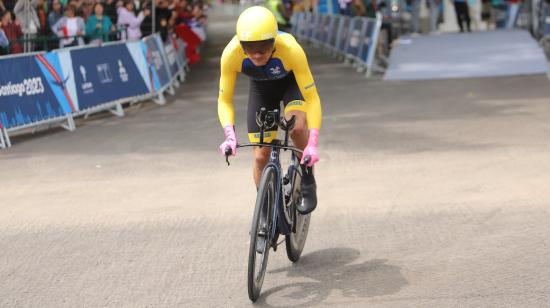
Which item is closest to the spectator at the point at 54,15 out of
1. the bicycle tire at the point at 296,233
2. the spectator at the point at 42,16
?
the spectator at the point at 42,16

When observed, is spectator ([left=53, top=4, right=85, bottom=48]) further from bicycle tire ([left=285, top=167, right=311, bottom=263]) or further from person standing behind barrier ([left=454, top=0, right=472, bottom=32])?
bicycle tire ([left=285, top=167, right=311, bottom=263])

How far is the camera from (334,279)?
6691 mm

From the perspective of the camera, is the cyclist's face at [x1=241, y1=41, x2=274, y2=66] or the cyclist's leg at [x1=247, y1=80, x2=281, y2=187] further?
the cyclist's leg at [x1=247, y1=80, x2=281, y2=187]

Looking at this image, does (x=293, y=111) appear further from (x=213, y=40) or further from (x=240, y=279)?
(x=213, y=40)

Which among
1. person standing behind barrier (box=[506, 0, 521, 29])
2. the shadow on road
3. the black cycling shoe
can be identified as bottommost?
person standing behind barrier (box=[506, 0, 521, 29])

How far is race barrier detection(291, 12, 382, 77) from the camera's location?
2377 cm

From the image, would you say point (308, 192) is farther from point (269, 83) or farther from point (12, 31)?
point (12, 31)

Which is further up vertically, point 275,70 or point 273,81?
point 275,70

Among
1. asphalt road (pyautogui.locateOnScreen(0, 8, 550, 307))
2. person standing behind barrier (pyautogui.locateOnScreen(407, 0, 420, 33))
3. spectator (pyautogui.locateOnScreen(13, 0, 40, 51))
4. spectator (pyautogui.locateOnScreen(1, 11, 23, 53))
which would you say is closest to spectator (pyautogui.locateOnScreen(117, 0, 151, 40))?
spectator (pyautogui.locateOnScreen(13, 0, 40, 51))

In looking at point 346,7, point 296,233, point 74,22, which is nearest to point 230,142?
point 296,233

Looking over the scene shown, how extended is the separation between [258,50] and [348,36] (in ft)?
70.3

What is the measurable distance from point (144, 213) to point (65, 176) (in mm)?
2646

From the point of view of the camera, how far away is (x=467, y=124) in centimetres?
1430

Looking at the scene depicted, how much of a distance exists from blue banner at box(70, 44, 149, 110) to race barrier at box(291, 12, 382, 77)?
6.49 meters
